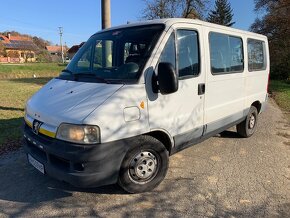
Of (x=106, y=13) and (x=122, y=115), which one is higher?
(x=106, y=13)

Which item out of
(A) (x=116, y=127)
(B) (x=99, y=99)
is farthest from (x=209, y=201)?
(B) (x=99, y=99)

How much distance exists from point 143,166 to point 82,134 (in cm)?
102

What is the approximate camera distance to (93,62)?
181 inches

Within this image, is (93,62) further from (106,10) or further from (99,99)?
(106,10)

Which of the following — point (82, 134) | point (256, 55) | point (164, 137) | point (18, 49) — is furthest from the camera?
point (18, 49)

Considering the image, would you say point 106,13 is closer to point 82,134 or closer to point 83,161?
point 82,134

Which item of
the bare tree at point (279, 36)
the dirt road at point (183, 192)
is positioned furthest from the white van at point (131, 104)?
the bare tree at point (279, 36)

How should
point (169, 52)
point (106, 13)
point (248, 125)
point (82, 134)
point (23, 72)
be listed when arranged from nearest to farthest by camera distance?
point (82, 134) < point (169, 52) < point (248, 125) < point (106, 13) < point (23, 72)

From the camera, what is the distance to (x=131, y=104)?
3.71 metres

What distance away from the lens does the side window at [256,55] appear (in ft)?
20.7

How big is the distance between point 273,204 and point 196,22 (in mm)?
2712

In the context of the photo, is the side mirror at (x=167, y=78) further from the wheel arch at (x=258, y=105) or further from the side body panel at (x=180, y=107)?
the wheel arch at (x=258, y=105)

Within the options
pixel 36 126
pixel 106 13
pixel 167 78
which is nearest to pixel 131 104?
pixel 167 78

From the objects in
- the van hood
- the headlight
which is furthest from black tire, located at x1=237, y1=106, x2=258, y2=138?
the headlight
